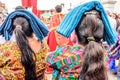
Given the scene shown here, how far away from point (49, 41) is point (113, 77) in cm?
150

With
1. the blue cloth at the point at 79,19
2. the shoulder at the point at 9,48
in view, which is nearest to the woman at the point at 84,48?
the blue cloth at the point at 79,19

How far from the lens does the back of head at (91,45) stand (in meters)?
1.78

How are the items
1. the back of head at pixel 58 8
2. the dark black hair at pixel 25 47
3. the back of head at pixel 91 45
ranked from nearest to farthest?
the back of head at pixel 91 45 < the dark black hair at pixel 25 47 < the back of head at pixel 58 8

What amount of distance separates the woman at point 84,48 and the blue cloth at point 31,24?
1.02 ft

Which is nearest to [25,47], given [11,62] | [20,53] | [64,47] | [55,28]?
[20,53]

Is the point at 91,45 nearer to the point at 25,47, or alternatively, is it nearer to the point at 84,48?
the point at 84,48

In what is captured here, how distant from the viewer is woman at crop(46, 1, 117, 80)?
1.79 metres

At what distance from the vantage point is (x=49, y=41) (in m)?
5.73

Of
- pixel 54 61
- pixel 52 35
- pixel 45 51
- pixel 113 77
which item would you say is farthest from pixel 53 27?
pixel 54 61

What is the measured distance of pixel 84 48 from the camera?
186 centimetres

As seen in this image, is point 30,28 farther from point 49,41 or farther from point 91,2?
point 49,41

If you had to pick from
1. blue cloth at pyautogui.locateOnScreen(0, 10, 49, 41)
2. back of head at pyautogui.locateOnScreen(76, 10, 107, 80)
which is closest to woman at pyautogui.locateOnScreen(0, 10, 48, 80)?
blue cloth at pyautogui.locateOnScreen(0, 10, 49, 41)

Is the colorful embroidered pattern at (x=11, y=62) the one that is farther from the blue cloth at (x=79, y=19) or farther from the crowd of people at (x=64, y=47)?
the blue cloth at (x=79, y=19)

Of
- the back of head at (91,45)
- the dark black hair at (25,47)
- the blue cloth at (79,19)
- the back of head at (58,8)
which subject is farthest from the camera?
the back of head at (58,8)
